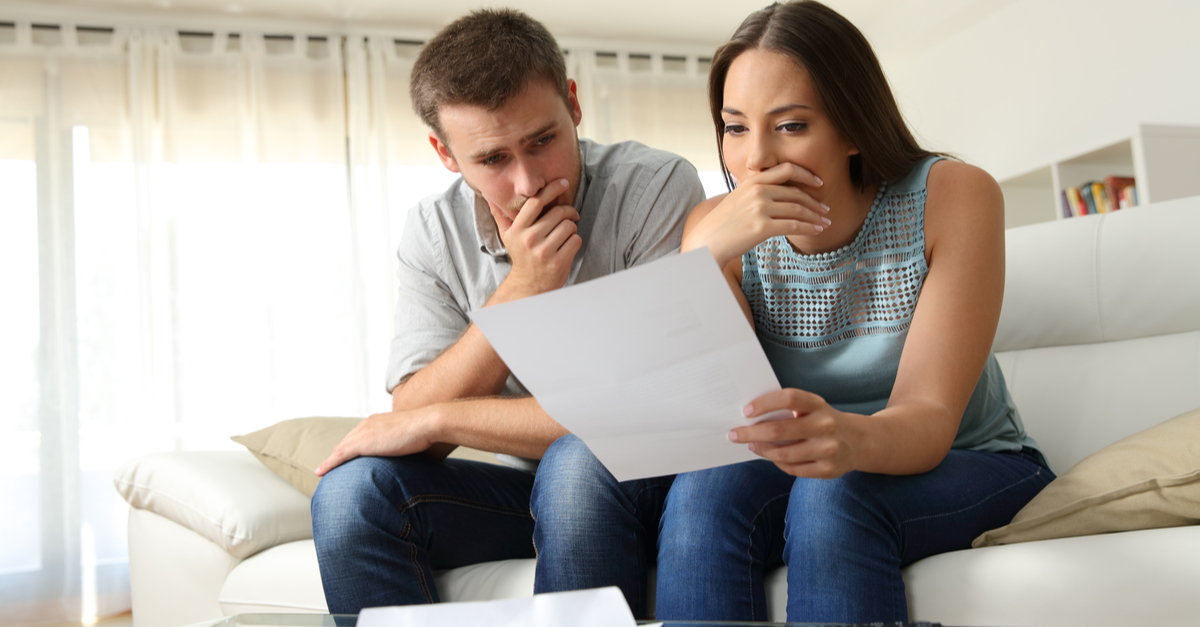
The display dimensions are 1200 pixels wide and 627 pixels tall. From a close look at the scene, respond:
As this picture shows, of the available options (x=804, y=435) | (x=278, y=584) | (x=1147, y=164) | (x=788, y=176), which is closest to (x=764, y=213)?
(x=788, y=176)

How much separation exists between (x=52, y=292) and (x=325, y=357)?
1.07m

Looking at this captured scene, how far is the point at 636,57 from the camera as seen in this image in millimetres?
4293

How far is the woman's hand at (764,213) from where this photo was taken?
1.00 m

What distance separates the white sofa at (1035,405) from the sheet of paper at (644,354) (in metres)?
0.47

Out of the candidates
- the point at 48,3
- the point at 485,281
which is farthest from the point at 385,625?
the point at 48,3

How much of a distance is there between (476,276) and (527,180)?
0.80 ft

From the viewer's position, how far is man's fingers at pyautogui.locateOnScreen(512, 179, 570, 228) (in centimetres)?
128

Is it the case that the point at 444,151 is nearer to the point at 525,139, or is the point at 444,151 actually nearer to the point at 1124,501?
the point at 525,139

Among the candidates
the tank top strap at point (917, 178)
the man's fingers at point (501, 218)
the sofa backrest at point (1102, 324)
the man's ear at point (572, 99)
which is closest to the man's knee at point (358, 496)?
the man's fingers at point (501, 218)

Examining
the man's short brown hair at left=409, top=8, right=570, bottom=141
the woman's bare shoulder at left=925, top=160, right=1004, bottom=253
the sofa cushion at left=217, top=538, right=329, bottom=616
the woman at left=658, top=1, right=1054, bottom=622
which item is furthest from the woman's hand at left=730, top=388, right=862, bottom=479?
the sofa cushion at left=217, top=538, right=329, bottom=616

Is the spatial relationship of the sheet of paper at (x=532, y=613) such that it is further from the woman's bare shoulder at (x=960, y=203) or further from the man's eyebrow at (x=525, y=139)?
the man's eyebrow at (x=525, y=139)

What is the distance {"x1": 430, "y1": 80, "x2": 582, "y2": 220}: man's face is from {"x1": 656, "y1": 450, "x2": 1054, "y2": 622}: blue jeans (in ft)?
1.89

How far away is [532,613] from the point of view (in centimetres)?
62

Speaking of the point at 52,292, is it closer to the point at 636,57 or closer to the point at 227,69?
the point at 227,69
